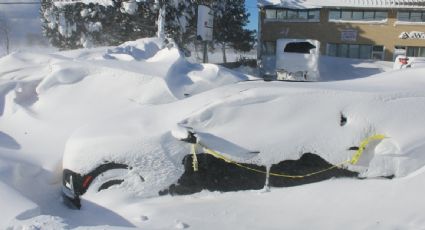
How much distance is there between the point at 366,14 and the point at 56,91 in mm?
26591

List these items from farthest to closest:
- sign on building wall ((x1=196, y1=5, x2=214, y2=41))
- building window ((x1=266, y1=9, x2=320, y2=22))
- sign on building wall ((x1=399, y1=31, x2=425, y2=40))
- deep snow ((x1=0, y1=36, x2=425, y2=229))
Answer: building window ((x1=266, y1=9, x2=320, y2=22)) < sign on building wall ((x1=399, y1=31, x2=425, y2=40)) < sign on building wall ((x1=196, y1=5, x2=214, y2=41)) < deep snow ((x1=0, y1=36, x2=425, y2=229))

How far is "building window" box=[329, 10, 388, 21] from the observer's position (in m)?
30.3

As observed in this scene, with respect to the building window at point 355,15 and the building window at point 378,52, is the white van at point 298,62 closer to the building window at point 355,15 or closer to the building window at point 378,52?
the building window at point 355,15

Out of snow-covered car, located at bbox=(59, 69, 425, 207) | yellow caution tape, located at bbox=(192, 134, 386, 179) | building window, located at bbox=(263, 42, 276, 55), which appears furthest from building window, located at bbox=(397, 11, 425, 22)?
yellow caution tape, located at bbox=(192, 134, 386, 179)

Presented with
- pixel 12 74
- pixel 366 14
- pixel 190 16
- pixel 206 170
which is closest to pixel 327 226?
pixel 206 170

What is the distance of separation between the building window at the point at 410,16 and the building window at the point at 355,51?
2133 millimetres

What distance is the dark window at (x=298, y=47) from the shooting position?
22359 mm

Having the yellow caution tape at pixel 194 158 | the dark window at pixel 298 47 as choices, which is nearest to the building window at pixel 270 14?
the dark window at pixel 298 47

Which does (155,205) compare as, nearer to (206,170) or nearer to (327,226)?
(206,170)

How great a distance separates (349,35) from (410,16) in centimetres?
383

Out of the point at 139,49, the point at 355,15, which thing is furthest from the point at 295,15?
the point at 139,49

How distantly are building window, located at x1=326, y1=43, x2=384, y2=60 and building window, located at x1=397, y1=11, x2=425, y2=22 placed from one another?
213cm

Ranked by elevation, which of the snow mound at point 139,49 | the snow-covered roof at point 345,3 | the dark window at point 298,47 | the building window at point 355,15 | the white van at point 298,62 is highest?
the snow-covered roof at point 345,3

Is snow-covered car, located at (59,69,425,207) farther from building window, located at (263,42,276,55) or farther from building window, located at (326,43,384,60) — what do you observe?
building window, located at (326,43,384,60)
